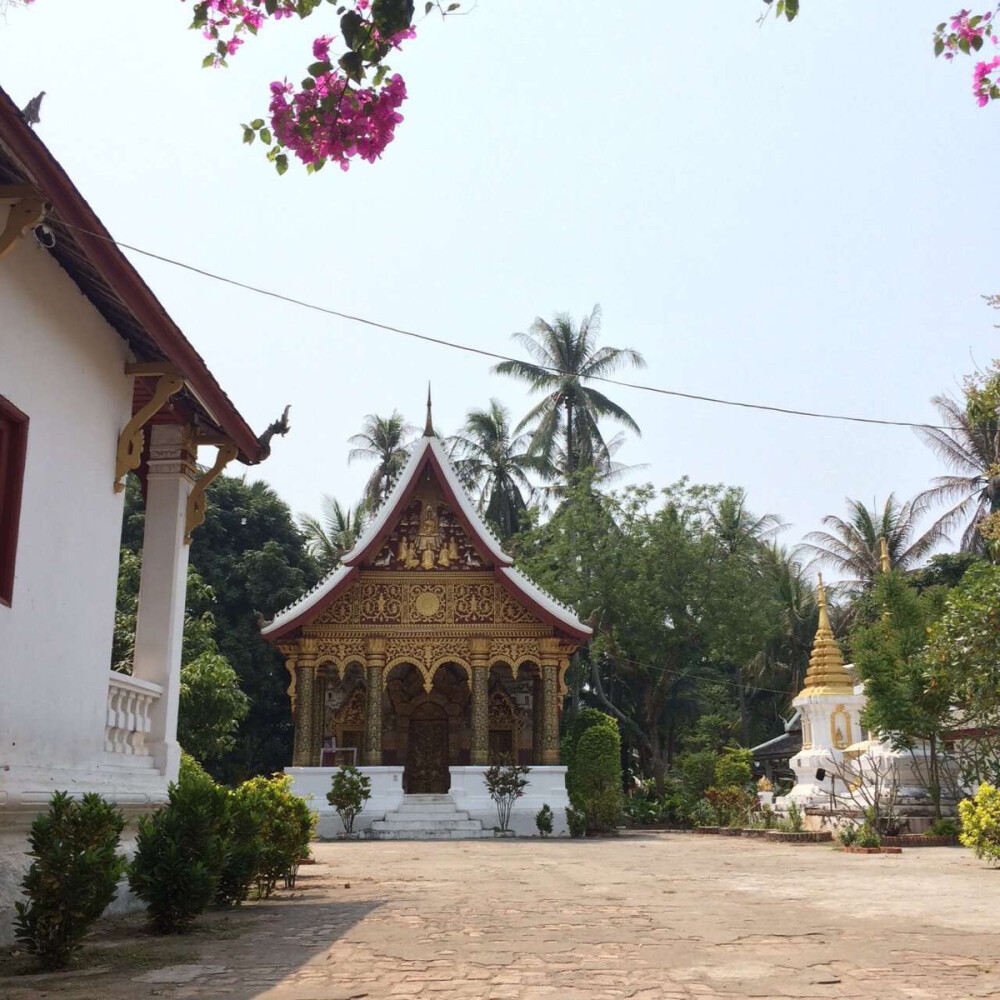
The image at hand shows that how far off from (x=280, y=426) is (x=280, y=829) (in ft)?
9.94

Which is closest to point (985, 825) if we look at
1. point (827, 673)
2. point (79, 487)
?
point (79, 487)

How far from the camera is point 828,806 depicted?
18984mm

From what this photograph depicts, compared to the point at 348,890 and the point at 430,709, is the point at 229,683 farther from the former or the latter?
the point at 348,890

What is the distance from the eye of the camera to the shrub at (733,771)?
23.9m

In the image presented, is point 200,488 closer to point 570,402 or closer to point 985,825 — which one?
point 985,825

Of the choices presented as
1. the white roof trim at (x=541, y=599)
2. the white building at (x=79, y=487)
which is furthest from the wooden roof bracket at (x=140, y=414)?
the white roof trim at (x=541, y=599)

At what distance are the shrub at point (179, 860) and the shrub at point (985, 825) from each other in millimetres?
8431

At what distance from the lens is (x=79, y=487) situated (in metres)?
6.63

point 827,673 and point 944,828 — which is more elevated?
point 827,673

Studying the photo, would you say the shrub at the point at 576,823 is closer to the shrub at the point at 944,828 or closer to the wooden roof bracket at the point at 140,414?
the shrub at the point at 944,828

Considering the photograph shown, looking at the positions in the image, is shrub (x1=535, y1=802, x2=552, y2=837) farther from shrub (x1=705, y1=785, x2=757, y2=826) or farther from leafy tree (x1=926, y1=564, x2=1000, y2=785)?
leafy tree (x1=926, y1=564, x2=1000, y2=785)

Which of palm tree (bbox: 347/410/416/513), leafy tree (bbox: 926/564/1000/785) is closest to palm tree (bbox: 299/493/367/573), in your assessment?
palm tree (bbox: 347/410/416/513)

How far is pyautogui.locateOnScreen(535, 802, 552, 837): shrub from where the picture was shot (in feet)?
61.4

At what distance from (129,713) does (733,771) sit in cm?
1893
